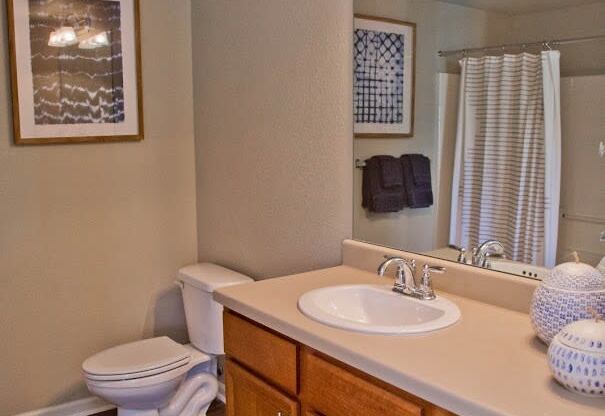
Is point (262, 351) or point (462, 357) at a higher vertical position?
point (462, 357)

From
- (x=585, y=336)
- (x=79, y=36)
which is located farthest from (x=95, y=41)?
(x=585, y=336)

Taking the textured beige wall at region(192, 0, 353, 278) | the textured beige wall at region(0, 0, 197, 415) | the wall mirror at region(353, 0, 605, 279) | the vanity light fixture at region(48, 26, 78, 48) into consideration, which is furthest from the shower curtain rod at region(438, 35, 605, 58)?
the vanity light fixture at region(48, 26, 78, 48)

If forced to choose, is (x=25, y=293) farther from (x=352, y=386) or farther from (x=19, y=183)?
(x=352, y=386)

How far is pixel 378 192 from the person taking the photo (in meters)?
2.26

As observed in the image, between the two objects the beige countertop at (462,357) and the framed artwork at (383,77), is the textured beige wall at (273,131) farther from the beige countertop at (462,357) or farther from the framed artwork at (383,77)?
the beige countertop at (462,357)

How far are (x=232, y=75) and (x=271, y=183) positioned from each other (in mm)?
542

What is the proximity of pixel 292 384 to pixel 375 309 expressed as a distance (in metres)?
0.36

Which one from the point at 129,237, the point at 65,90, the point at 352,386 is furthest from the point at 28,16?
the point at 352,386

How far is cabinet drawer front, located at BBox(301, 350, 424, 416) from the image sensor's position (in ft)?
4.57

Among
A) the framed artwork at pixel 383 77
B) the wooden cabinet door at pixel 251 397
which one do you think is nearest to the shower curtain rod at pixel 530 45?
the framed artwork at pixel 383 77

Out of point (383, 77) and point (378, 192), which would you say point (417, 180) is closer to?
point (378, 192)

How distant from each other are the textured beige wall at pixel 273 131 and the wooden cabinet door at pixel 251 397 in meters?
0.59

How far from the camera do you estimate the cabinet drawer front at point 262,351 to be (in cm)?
171

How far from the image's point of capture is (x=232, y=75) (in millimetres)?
2730
